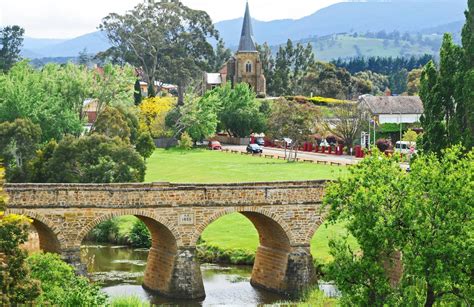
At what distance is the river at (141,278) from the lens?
53553 millimetres

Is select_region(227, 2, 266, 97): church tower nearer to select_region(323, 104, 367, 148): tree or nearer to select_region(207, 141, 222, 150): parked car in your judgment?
select_region(207, 141, 222, 150): parked car

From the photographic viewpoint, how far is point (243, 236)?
224 feet

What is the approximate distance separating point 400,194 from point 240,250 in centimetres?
2817

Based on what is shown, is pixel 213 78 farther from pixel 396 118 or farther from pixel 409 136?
pixel 409 136

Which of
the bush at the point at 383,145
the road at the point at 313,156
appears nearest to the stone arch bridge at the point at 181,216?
the road at the point at 313,156

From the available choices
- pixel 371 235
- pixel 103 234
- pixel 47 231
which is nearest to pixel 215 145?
pixel 103 234

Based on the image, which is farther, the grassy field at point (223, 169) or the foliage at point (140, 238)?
the grassy field at point (223, 169)

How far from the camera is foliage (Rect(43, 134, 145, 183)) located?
69625mm

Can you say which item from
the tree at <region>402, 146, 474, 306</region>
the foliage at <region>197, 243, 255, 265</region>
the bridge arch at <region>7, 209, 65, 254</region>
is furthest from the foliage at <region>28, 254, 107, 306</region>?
the foliage at <region>197, 243, 255, 265</region>

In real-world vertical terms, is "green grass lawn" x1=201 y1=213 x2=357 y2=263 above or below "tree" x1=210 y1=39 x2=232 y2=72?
below

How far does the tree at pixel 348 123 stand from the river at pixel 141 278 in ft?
148

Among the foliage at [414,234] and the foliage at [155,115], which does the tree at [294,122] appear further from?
the foliage at [414,234]

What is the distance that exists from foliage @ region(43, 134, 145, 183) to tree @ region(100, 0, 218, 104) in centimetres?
8631

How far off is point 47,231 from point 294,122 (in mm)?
53954
